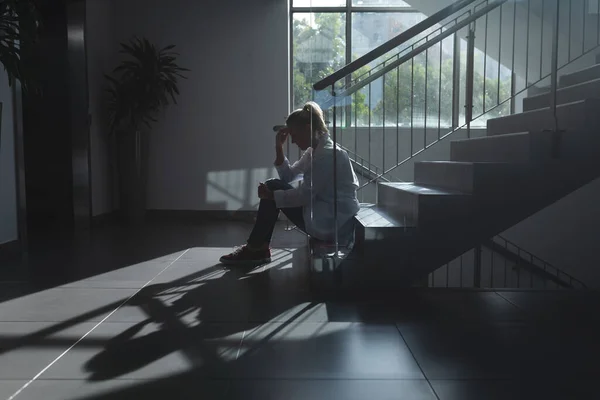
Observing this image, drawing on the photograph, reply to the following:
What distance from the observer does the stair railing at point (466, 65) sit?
10.2 feet

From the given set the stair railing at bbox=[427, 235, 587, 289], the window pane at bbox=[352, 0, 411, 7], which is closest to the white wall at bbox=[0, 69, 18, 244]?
the stair railing at bbox=[427, 235, 587, 289]

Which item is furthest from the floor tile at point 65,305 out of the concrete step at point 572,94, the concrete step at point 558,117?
the concrete step at point 572,94

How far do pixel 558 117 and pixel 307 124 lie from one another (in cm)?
140

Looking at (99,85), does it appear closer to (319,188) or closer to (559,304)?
(319,188)

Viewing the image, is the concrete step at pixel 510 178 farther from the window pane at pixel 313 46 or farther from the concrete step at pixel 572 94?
the window pane at pixel 313 46

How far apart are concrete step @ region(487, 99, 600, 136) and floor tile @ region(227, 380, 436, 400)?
1807mm

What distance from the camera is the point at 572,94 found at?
3.64 metres

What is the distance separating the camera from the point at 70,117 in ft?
18.7

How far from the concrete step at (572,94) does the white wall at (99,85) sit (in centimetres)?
436

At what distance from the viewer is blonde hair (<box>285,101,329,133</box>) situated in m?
3.49

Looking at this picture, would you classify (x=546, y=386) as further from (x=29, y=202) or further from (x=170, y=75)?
(x=170, y=75)

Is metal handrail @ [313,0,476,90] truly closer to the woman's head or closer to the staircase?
the staircase

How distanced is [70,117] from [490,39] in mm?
4262

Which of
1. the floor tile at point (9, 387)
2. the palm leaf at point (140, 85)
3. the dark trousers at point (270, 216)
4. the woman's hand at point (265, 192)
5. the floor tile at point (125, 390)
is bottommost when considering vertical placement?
the floor tile at point (125, 390)
